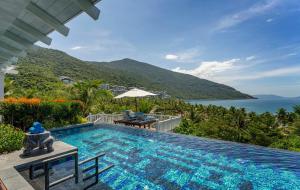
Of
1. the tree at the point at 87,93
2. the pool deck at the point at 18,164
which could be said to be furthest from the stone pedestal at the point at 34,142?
the tree at the point at 87,93

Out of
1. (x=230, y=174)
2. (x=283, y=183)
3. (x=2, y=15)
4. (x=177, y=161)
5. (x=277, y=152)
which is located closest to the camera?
(x=2, y=15)

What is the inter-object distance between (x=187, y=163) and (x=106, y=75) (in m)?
75.9

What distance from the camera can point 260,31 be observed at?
→ 629 inches

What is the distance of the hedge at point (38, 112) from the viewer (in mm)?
9477

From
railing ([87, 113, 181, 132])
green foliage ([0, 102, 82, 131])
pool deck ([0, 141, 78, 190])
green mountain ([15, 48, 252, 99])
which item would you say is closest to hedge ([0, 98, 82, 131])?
green foliage ([0, 102, 82, 131])

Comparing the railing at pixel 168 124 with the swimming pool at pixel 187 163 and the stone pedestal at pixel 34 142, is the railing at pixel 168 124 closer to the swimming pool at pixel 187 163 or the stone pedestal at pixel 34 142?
the swimming pool at pixel 187 163

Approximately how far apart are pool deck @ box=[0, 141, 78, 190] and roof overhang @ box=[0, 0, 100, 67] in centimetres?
267

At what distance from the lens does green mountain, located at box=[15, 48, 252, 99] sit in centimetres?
4557

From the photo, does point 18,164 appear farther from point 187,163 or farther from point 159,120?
point 159,120

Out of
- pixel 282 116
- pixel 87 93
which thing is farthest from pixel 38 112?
→ pixel 282 116

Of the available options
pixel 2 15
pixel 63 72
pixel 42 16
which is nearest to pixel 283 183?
pixel 42 16

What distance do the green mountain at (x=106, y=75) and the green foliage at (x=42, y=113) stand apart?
9.39 ft

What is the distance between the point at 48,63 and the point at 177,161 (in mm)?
71268

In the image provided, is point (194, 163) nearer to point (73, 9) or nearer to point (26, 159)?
point (26, 159)
